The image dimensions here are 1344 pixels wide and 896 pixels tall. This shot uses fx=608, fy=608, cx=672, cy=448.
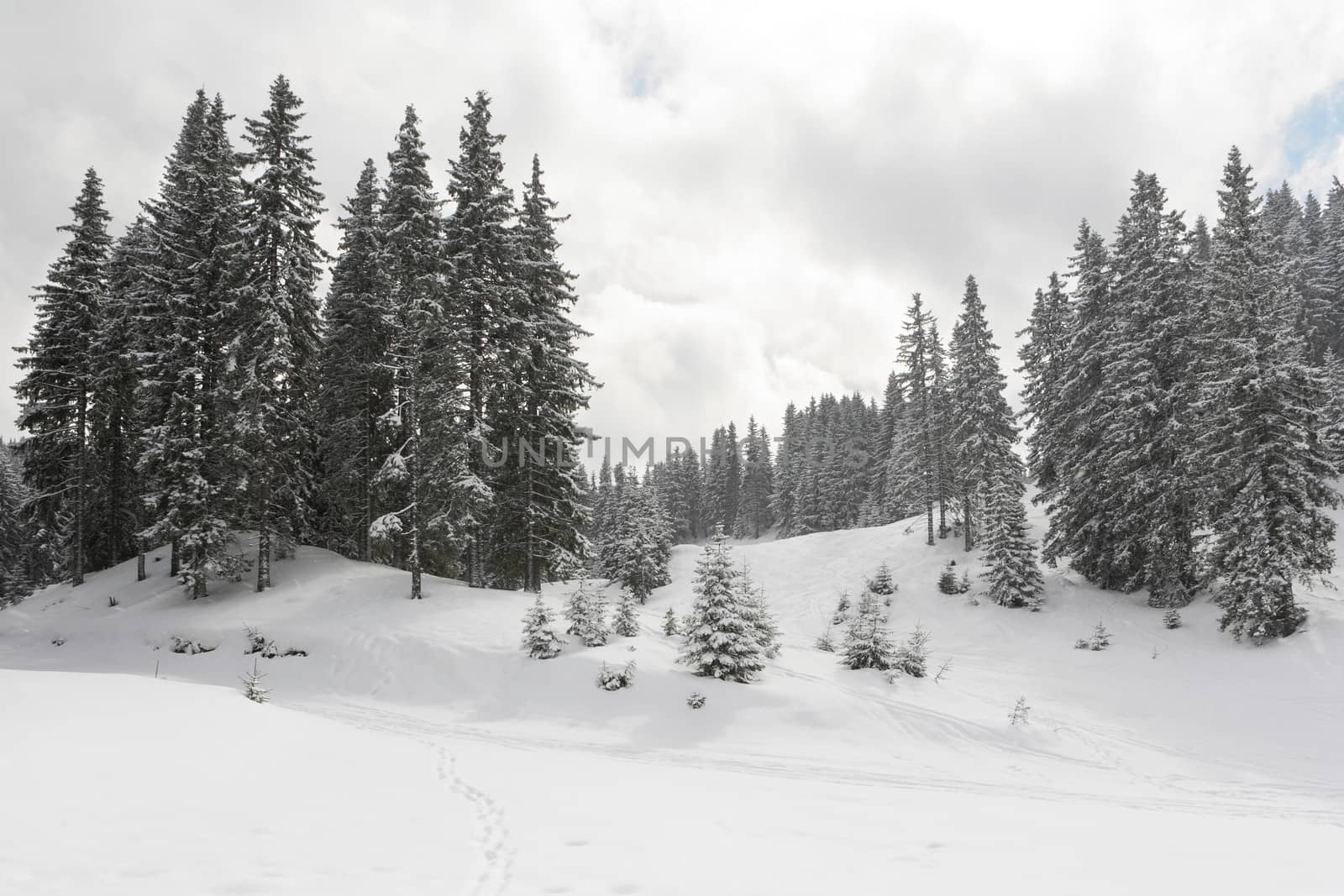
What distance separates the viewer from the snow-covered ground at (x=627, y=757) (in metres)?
5.41

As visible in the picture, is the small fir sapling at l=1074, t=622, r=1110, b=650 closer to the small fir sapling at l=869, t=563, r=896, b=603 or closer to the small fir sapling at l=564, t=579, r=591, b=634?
the small fir sapling at l=869, t=563, r=896, b=603

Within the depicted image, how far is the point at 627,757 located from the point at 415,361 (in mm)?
15867

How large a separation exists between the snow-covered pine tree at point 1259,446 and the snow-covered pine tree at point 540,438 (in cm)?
2216

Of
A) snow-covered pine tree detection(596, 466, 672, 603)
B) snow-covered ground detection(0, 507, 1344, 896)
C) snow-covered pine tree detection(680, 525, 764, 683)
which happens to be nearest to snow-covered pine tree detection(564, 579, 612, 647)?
snow-covered ground detection(0, 507, 1344, 896)

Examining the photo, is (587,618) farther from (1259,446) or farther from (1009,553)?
(1259,446)

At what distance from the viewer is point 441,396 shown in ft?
70.9

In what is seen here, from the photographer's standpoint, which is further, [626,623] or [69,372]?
[69,372]

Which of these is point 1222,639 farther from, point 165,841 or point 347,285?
point 347,285

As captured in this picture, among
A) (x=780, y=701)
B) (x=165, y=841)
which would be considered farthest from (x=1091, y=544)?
(x=165, y=841)

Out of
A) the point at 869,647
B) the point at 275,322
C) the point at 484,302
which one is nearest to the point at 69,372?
the point at 275,322

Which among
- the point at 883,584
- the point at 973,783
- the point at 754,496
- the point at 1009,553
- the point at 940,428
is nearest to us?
the point at 973,783

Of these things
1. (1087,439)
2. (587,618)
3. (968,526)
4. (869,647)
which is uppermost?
(1087,439)

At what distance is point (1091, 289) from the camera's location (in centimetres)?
2958

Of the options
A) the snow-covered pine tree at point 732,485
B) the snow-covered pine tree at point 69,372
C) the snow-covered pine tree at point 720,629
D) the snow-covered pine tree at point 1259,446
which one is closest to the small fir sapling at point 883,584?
the snow-covered pine tree at point 1259,446
